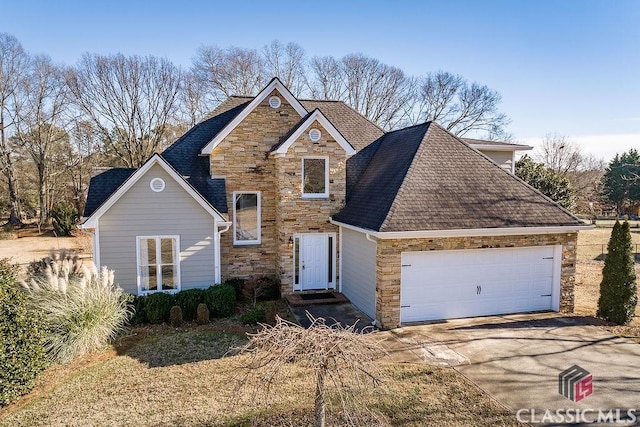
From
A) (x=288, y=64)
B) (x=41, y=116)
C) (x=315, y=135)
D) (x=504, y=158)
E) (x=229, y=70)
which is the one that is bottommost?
(x=504, y=158)

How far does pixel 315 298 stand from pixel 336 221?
106 inches

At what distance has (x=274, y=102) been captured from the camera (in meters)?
14.5

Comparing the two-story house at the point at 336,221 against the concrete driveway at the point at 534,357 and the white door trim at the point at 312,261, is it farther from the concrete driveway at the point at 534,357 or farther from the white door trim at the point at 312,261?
the concrete driveway at the point at 534,357

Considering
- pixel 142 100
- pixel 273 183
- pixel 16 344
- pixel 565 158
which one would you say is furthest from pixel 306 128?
pixel 565 158

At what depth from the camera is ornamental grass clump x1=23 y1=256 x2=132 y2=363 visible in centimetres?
901

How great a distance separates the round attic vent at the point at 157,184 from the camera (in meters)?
12.0

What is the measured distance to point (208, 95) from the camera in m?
38.2

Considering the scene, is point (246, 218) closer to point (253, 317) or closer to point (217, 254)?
point (217, 254)

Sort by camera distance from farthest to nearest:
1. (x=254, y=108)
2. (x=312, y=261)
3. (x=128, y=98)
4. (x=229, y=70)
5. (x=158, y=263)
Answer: (x=229, y=70) → (x=128, y=98) → (x=254, y=108) → (x=312, y=261) → (x=158, y=263)

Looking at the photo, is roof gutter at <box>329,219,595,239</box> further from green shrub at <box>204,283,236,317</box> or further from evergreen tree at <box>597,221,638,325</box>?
green shrub at <box>204,283,236,317</box>

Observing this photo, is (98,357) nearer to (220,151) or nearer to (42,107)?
(220,151)

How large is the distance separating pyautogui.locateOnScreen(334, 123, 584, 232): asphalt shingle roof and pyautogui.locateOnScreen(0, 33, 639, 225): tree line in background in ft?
75.9

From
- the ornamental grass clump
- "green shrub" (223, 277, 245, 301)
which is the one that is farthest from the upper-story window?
the ornamental grass clump

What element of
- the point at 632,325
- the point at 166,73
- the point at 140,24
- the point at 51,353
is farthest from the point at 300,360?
A: the point at 166,73
